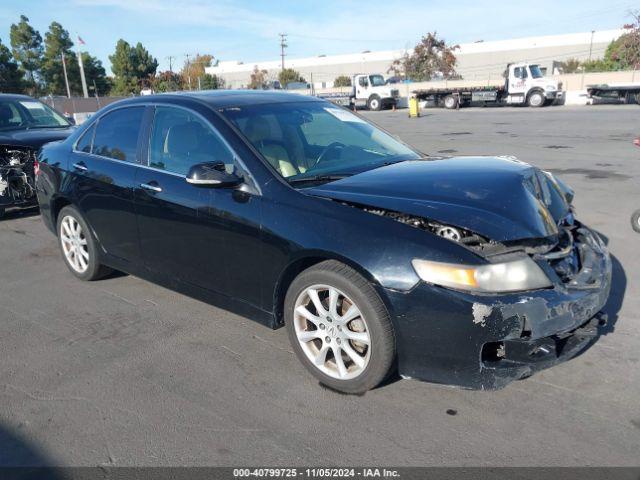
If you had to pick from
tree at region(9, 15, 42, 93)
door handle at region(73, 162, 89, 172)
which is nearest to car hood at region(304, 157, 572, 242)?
door handle at region(73, 162, 89, 172)

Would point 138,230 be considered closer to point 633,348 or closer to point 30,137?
point 633,348

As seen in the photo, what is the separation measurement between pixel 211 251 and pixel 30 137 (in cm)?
566

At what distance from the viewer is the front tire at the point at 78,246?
503 cm

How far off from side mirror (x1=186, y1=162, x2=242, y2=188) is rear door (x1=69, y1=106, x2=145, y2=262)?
103 cm

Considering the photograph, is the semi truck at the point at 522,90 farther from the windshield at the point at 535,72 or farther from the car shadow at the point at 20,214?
the car shadow at the point at 20,214

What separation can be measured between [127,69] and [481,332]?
74.4 meters

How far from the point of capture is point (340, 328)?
3160 mm

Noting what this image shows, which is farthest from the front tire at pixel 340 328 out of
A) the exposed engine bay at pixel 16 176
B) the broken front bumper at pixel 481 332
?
the exposed engine bay at pixel 16 176

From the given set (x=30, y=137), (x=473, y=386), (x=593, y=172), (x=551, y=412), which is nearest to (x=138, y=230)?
(x=473, y=386)

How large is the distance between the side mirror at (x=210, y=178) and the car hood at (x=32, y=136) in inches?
216

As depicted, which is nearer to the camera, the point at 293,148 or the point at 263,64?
the point at 293,148

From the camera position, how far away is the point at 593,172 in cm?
1005

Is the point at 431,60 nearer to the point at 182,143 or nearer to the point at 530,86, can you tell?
the point at 530,86

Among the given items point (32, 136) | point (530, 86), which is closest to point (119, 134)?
point (32, 136)
